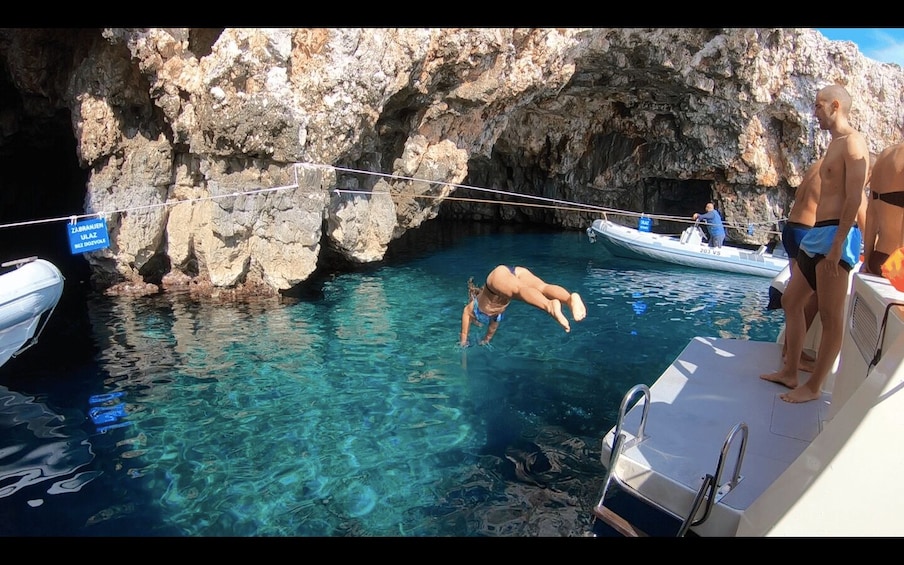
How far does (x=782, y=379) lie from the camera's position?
4.48 m

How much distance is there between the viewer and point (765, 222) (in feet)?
55.5

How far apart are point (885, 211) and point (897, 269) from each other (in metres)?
1.07

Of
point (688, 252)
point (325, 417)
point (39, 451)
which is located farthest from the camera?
point (688, 252)

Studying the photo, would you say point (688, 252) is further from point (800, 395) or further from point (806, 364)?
point (800, 395)

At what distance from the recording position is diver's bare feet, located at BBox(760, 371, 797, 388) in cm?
442

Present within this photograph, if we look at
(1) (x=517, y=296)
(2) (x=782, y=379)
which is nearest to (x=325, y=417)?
(1) (x=517, y=296)

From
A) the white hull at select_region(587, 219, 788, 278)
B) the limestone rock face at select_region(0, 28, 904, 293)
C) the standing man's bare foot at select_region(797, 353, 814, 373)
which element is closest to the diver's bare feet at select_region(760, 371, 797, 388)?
the standing man's bare foot at select_region(797, 353, 814, 373)

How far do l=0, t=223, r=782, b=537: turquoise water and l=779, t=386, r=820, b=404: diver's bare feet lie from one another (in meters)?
1.56

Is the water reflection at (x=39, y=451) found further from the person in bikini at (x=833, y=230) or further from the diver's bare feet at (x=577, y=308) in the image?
the person in bikini at (x=833, y=230)

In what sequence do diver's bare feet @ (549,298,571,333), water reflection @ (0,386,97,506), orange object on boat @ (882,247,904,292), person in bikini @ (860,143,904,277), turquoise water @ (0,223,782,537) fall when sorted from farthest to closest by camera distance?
diver's bare feet @ (549,298,571,333)
water reflection @ (0,386,97,506)
turquoise water @ (0,223,782,537)
person in bikini @ (860,143,904,277)
orange object on boat @ (882,247,904,292)

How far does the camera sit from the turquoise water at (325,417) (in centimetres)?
414

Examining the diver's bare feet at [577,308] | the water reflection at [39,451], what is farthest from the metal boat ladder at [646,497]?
the water reflection at [39,451]

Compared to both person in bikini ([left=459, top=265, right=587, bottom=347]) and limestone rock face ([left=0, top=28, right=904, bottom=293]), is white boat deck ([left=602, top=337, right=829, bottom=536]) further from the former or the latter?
limestone rock face ([left=0, top=28, right=904, bottom=293])

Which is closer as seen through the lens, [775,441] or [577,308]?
[775,441]
